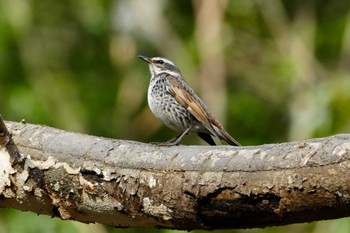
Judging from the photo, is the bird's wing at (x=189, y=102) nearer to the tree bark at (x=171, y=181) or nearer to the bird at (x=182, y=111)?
the bird at (x=182, y=111)

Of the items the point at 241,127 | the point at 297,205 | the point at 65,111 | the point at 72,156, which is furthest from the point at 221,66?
the point at 297,205

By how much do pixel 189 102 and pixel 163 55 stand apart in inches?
117

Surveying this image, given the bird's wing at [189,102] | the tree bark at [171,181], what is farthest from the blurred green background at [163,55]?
the tree bark at [171,181]

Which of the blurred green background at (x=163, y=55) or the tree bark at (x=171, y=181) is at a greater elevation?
the tree bark at (x=171, y=181)

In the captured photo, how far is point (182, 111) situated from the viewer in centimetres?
597

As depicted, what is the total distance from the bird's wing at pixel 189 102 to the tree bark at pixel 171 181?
176cm

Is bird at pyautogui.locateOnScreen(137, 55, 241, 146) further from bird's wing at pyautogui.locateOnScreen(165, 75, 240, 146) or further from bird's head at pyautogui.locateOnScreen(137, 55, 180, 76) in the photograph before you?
bird's head at pyautogui.locateOnScreen(137, 55, 180, 76)

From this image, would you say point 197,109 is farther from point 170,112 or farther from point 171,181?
point 171,181

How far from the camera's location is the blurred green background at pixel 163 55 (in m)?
8.21

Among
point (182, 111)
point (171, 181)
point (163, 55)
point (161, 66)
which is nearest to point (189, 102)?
point (182, 111)

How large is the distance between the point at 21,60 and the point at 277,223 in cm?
602

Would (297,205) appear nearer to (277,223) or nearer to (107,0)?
(277,223)

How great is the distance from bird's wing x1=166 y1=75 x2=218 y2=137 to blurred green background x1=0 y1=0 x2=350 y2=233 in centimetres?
148

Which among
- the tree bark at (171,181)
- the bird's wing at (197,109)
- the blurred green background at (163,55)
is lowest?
the blurred green background at (163,55)
